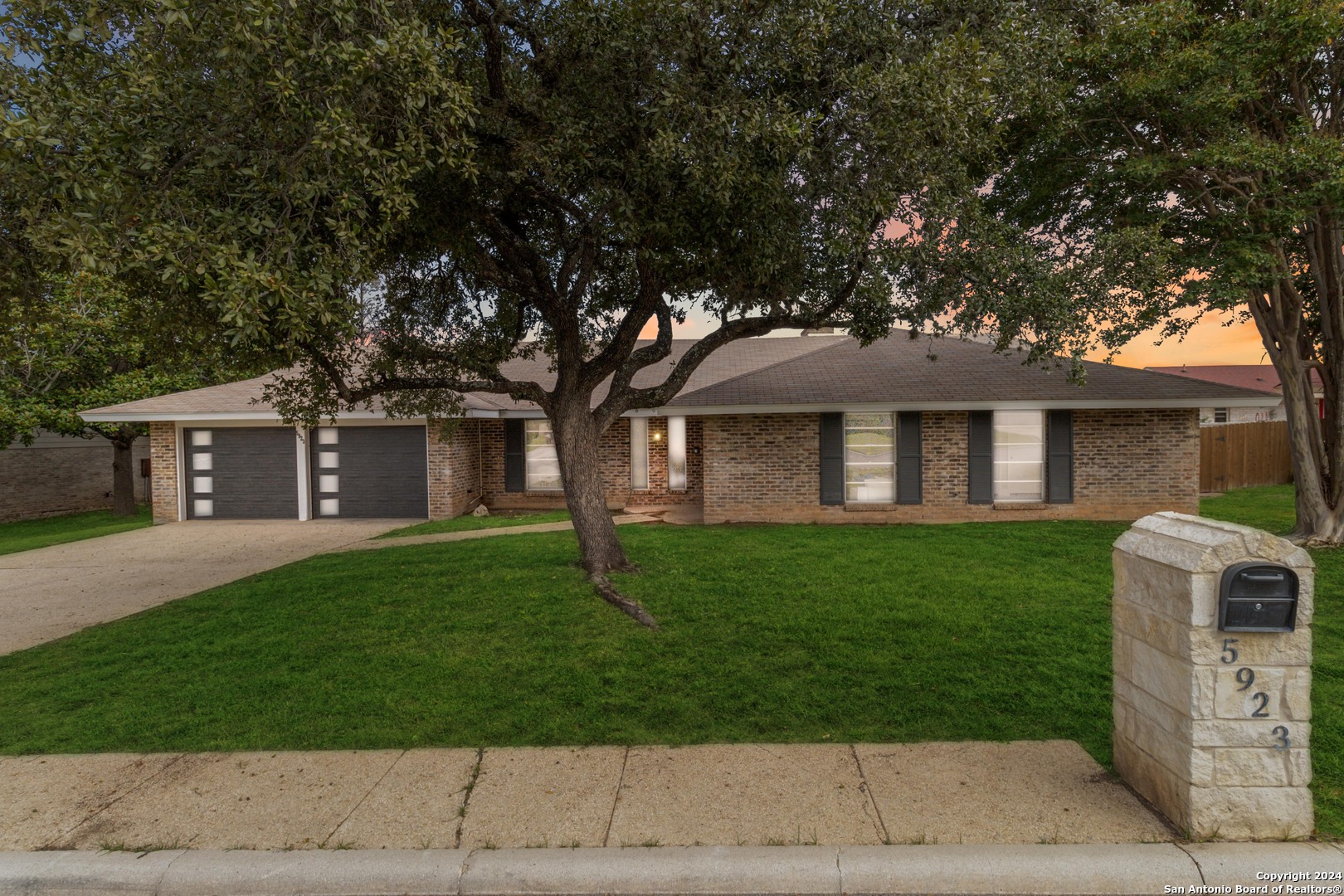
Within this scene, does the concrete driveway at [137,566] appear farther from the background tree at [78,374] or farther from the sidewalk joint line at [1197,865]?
the sidewalk joint line at [1197,865]

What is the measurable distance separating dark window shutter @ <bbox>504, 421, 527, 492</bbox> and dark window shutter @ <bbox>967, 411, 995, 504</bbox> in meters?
9.86

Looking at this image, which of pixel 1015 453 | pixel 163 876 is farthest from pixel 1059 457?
pixel 163 876

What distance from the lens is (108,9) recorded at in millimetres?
5574

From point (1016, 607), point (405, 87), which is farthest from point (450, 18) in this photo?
point (1016, 607)

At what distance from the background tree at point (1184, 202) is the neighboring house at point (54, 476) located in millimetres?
23223

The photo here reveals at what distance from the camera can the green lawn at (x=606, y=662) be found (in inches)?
188

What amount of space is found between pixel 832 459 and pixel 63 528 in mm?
18201

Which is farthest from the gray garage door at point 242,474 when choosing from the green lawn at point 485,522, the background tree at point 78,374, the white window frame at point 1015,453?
the white window frame at point 1015,453

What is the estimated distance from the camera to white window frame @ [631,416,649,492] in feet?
54.4

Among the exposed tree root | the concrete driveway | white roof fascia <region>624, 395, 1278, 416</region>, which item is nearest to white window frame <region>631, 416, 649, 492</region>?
white roof fascia <region>624, 395, 1278, 416</region>

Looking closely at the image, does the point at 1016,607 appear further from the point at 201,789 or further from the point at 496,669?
the point at 201,789

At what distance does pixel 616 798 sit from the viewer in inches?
153

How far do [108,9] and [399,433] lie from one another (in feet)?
36.0

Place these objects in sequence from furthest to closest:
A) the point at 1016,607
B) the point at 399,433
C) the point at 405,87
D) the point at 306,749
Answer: the point at 399,433, the point at 1016,607, the point at 405,87, the point at 306,749
